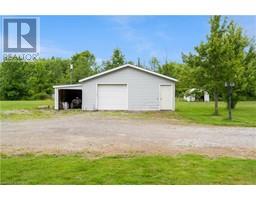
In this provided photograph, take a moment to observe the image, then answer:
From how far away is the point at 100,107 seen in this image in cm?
1454

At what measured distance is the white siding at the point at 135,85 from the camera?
14.6m

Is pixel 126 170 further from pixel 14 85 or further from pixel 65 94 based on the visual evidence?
pixel 14 85

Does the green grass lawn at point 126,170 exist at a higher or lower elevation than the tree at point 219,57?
lower

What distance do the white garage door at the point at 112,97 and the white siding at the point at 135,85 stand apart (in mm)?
172

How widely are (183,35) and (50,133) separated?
17.4 feet

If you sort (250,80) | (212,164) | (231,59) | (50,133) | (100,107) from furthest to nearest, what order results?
(100,107)
(250,80)
(231,59)
(50,133)
(212,164)

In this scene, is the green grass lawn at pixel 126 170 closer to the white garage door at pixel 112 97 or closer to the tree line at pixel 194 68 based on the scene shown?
the tree line at pixel 194 68

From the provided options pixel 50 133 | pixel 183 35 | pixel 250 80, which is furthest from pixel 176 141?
pixel 250 80

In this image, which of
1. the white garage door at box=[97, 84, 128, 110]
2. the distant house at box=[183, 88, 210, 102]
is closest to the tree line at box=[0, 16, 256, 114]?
the distant house at box=[183, 88, 210, 102]

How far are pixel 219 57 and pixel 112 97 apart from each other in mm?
4898

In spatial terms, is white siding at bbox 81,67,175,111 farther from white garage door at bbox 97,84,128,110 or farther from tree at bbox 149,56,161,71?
tree at bbox 149,56,161,71

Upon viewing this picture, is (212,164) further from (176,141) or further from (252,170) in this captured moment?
(176,141)

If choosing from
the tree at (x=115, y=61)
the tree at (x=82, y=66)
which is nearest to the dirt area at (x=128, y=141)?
the tree at (x=82, y=66)
